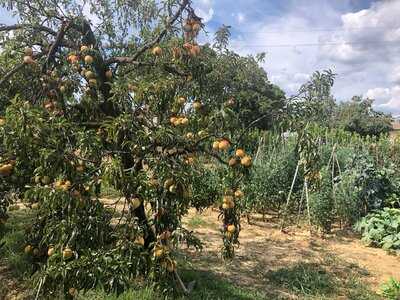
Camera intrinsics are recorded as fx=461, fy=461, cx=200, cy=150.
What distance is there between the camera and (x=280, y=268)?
5555 mm

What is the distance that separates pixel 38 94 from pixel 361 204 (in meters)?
6.08

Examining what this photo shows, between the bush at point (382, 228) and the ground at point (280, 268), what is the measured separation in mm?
163

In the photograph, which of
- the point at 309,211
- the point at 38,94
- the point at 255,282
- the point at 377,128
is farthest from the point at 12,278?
the point at 377,128

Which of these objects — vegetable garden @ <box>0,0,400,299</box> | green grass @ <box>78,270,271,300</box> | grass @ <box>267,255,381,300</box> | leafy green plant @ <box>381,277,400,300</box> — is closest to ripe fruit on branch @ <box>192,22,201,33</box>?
vegetable garden @ <box>0,0,400,299</box>

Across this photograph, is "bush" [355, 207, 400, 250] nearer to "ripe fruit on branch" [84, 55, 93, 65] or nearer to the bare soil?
the bare soil

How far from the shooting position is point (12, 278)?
4859mm

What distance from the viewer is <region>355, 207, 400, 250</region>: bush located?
6.76 metres

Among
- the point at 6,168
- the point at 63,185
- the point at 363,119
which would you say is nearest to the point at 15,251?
the point at 6,168

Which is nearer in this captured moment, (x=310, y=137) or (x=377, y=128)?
(x=310, y=137)

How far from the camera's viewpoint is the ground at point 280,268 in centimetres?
473

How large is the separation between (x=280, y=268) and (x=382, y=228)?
7.97 feet

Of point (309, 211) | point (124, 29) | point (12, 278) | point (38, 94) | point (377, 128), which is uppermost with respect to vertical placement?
point (377, 128)

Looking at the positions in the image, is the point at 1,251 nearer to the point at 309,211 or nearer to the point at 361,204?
the point at 309,211

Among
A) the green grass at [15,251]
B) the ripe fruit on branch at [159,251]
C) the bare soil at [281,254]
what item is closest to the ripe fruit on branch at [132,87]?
the ripe fruit on branch at [159,251]
